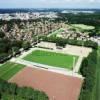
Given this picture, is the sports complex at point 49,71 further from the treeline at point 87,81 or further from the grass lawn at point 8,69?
the treeline at point 87,81

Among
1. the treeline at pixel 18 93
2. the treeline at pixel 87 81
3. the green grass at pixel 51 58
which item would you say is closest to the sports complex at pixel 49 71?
the green grass at pixel 51 58

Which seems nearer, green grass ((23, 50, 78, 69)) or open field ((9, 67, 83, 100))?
open field ((9, 67, 83, 100))

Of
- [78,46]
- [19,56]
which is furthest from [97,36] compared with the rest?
[19,56]

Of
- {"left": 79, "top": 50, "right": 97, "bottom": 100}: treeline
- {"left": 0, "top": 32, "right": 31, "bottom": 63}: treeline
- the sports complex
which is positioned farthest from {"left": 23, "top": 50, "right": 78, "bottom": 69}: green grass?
{"left": 79, "top": 50, "right": 97, "bottom": 100}: treeline

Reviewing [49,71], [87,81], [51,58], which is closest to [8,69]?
[49,71]

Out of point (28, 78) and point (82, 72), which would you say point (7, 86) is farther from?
point (82, 72)

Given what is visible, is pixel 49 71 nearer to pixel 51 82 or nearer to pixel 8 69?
pixel 51 82

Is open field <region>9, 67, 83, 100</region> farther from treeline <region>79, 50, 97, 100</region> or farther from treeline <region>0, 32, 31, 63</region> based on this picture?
treeline <region>0, 32, 31, 63</region>
